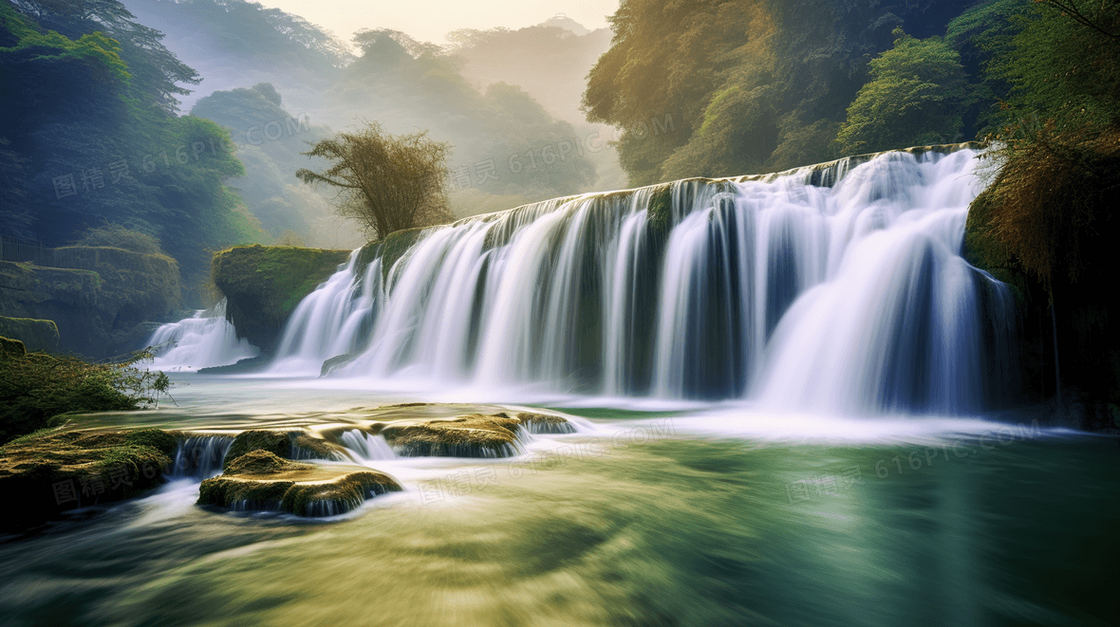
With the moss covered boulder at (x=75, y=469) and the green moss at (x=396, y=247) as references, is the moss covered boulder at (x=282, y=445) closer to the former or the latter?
the moss covered boulder at (x=75, y=469)

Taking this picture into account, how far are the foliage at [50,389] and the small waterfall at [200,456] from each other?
72.6 inches

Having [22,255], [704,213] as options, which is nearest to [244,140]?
[22,255]

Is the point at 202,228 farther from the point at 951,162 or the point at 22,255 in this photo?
the point at 951,162

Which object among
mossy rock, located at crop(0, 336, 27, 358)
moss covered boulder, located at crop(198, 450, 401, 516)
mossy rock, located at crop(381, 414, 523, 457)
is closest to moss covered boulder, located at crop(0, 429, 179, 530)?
moss covered boulder, located at crop(198, 450, 401, 516)

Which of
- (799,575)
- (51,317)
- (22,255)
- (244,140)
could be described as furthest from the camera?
(244,140)

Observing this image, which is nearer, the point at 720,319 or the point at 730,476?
the point at 730,476

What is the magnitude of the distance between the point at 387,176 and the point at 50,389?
51.3 feet

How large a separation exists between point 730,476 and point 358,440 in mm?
3085

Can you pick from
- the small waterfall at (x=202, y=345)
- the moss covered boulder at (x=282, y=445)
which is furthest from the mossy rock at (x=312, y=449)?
the small waterfall at (x=202, y=345)

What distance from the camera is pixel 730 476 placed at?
13.9 ft

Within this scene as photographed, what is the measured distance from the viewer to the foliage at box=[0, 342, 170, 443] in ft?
16.3

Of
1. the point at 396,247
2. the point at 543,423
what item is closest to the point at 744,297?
the point at 543,423

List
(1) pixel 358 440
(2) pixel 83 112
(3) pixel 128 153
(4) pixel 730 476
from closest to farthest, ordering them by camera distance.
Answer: (4) pixel 730 476
(1) pixel 358 440
(2) pixel 83 112
(3) pixel 128 153

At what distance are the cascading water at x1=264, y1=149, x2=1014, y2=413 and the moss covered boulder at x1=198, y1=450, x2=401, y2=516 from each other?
5735 millimetres
